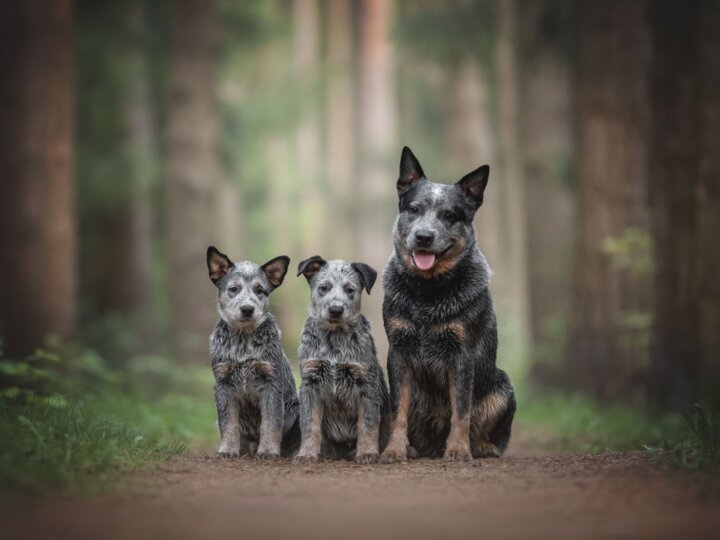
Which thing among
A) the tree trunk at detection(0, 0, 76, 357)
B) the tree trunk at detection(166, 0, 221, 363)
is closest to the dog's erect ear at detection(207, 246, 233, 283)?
the tree trunk at detection(0, 0, 76, 357)

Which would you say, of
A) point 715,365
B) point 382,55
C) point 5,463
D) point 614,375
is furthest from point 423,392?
point 382,55

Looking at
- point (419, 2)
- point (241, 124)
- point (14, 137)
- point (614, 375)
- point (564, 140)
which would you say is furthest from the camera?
point (419, 2)

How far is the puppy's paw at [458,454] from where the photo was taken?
23.6 ft

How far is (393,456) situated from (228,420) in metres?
1.42

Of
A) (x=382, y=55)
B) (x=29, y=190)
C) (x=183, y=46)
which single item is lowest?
(x=29, y=190)

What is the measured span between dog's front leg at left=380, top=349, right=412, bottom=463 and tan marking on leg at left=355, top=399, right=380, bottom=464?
126 mm

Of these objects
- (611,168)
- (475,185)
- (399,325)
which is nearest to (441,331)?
(399,325)

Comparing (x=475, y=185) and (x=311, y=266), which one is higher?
(x=475, y=185)

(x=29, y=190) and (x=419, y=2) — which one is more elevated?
(x=419, y=2)

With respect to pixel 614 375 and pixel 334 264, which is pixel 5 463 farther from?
pixel 614 375

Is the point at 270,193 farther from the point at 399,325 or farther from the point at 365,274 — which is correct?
the point at 399,325

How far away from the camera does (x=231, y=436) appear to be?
7395 millimetres

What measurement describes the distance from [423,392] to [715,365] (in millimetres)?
4700

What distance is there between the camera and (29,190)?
12039mm
